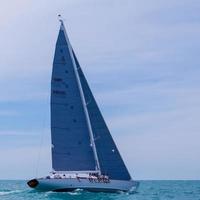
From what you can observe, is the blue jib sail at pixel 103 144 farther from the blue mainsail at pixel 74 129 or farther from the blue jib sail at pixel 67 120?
the blue jib sail at pixel 67 120

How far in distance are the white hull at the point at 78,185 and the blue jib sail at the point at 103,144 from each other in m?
0.84

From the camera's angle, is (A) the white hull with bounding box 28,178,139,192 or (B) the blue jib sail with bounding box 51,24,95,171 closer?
(A) the white hull with bounding box 28,178,139,192

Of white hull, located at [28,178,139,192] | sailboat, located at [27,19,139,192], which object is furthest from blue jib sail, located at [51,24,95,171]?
white hull, located at [28,178,139,192]

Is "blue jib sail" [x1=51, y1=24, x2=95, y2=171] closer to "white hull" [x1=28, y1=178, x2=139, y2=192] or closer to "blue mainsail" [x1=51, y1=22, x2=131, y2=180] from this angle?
"blue mainsail" [x1=51, y1=22, x2=131, y2=180]

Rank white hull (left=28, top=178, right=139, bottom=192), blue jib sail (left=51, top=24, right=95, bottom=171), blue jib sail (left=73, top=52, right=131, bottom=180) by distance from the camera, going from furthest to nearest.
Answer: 1. blue jib sail (left=73, top=52, right=131, bottom=180)
2. blue jib sail (left=51, top=24, right=95, bottom=171)
3. white hull (left=28, top=178, right=139, bottom=192)

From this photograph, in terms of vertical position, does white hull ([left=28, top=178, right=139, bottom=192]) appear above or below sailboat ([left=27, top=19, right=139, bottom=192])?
below

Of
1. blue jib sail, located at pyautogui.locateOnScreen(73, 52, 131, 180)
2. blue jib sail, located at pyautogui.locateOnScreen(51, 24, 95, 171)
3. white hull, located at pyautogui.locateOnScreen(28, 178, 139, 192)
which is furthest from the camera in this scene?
blue jib sail, located at pyautogui.locateOnScreen(73, 52, 131, 180)

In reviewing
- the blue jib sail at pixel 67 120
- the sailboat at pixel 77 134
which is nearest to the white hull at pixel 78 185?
the sailboat at pixel 77 134

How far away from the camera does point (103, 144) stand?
55.5 meters

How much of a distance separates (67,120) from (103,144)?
13.6 ft

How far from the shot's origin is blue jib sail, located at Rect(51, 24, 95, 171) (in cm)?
5419

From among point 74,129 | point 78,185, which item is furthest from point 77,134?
point 78,185

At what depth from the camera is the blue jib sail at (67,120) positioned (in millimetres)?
54188

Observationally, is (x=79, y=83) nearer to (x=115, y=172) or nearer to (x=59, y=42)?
(x=59, y=42)
